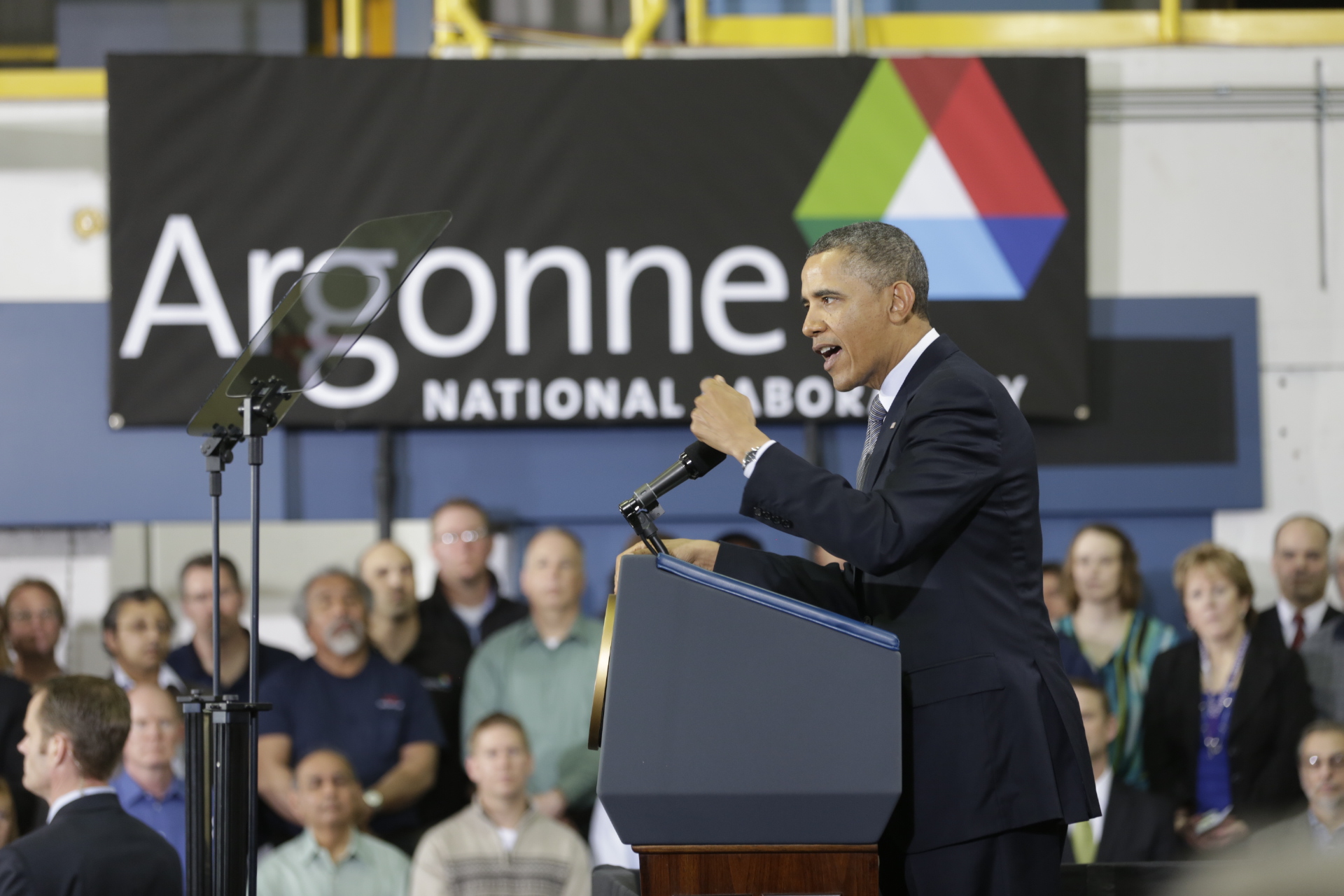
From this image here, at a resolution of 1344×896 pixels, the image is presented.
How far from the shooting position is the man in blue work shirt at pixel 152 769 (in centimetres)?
383

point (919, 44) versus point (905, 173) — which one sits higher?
point (919, 44)

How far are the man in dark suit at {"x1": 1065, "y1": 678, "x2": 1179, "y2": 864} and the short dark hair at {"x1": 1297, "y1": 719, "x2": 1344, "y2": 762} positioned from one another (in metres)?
0.41

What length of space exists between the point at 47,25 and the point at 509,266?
204 centimetres

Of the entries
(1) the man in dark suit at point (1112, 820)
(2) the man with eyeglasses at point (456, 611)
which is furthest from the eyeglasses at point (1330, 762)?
(2) the man with eyeglasses at point (456, 611)

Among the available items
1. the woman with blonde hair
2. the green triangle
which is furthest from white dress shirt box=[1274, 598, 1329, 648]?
the green triangle

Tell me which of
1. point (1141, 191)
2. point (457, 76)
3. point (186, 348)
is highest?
point (457, 76)

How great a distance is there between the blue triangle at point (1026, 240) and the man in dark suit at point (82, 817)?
3268mm

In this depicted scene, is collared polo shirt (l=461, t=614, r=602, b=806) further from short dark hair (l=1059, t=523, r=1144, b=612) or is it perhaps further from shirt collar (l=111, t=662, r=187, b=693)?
short dark hair (l=1059, t=523, r=1144, b=612)

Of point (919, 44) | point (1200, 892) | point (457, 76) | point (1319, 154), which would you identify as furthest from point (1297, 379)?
point (1200, 892)

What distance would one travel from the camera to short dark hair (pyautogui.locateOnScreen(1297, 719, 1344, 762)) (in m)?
3.72

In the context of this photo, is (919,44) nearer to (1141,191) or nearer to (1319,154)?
(1141,191)

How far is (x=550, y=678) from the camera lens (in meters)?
4.19

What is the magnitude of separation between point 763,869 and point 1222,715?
2.82 metres

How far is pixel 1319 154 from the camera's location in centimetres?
502
